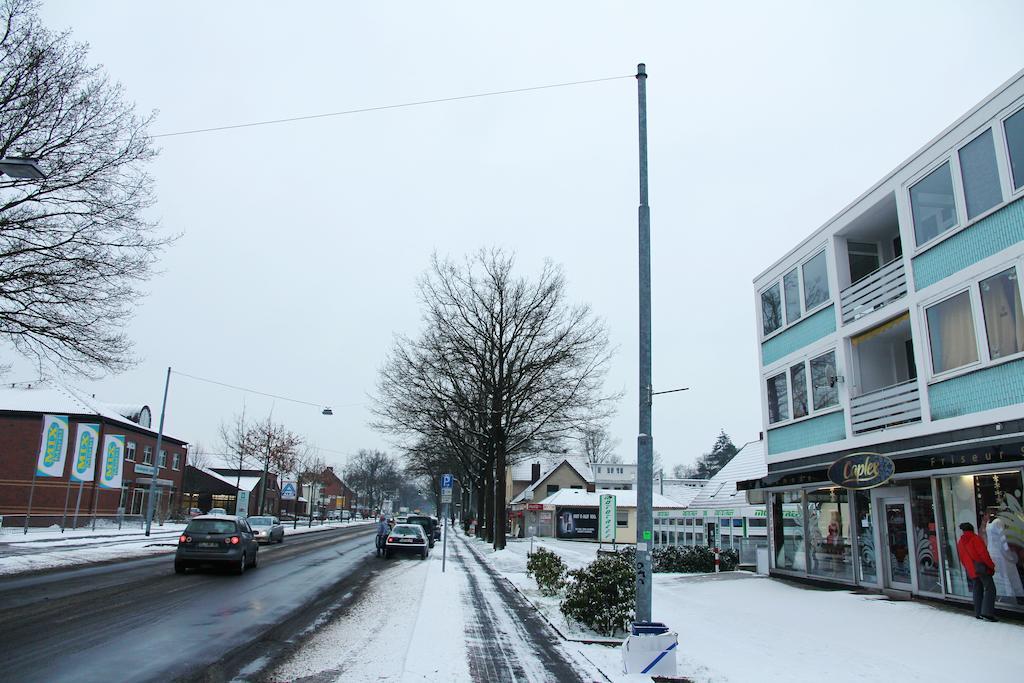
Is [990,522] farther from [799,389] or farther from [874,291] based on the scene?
[799,389]

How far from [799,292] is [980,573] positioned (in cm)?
1014

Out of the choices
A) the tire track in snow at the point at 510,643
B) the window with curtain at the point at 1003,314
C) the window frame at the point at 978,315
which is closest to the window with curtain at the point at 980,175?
the window frame at the point at 978,315

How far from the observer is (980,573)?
11.4m

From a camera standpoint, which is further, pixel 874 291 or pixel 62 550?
pixel 62 550

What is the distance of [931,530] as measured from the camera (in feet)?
46.0

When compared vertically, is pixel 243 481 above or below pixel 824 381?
below

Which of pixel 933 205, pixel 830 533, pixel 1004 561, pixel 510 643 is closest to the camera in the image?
pixel 510 643

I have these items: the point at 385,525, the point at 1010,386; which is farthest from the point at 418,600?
the point at 385,525

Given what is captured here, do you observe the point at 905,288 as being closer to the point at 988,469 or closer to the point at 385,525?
the point at 988,469

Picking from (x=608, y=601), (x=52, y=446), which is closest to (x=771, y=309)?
(x=608, y=601)

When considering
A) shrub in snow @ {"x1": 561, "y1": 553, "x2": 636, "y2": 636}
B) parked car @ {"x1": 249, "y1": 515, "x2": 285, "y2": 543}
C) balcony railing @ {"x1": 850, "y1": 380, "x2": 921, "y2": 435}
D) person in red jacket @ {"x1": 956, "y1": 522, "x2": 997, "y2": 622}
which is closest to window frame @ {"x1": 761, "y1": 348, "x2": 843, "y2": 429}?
balcony railing @ {"x1": 850, "y1": 380, "x2": 921, "y2": 435}

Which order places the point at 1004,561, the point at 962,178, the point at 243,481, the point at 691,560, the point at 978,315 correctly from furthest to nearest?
the point at 243,481, the point at 691,560, the point at 962,178, the point at 978,315, the point at 1004,561

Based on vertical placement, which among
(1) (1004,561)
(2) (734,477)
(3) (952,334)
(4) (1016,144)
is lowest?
→ (1) (1004,561)

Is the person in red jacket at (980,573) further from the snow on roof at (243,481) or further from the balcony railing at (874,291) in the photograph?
the snow on roof at (243,481)
